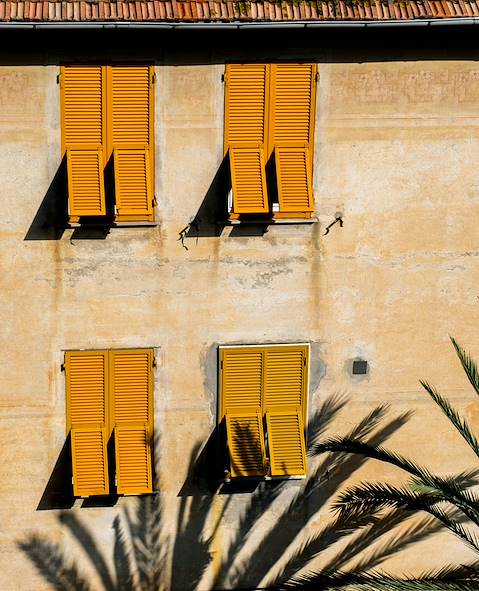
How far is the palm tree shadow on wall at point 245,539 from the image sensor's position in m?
16.4

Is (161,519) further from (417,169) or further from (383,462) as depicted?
(417,169)

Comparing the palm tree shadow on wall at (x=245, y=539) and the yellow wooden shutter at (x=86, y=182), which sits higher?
the yellow wooden shutter at (x=86, y=182)

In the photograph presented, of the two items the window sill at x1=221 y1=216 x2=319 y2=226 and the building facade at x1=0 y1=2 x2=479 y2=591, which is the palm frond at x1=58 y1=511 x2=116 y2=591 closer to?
the building facade at x1=0 y1=2 x2=479 y2=591

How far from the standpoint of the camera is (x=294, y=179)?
14.9 metres

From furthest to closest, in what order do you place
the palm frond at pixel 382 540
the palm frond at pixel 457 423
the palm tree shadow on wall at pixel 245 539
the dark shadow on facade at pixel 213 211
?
1. the palm frond at pixel 382 540
2. the palm tree shadow on wall at pixel 245 539
3. the dark shadow on facade at pixel 213 211
4. the palm frond at pixel 457 423

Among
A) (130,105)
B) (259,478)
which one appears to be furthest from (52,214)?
(259,478)

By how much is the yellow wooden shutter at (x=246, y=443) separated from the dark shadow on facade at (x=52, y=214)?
3779 millimetres

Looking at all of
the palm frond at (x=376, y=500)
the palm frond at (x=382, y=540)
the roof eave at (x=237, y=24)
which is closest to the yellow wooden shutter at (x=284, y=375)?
the palm frond at (x=376, y=500)

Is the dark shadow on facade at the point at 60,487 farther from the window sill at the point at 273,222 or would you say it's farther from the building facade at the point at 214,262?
the window sill at the point at 273,222

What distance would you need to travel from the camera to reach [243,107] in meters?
14.8

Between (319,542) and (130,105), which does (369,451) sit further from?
(130,105)

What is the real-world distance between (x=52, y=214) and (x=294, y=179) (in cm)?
348

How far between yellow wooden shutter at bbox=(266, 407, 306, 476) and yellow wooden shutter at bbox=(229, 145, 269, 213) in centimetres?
327

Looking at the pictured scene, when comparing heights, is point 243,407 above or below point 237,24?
below
